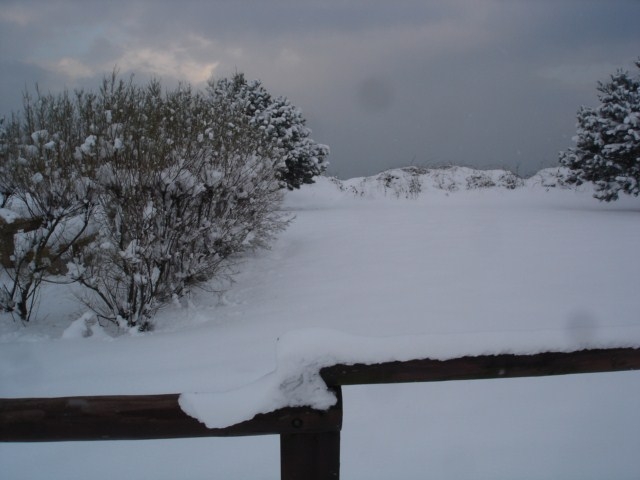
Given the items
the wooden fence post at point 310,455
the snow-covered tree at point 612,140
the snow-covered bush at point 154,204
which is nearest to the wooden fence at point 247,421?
the wooden fence post at point 310,455

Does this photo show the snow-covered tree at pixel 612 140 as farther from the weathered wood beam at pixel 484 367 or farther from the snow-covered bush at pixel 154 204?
the weathered wood beam at pixel 484 367

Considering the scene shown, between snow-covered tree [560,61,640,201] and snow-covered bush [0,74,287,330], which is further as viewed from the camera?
snow-covered tree [560,61,640,201]

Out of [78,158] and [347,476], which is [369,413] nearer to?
[347,476]

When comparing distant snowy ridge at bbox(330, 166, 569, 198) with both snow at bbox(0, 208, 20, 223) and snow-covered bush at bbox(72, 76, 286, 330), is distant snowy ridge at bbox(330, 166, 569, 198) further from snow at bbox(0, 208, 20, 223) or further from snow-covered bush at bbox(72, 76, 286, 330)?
snow at bbox(0, 208, 20, 223)

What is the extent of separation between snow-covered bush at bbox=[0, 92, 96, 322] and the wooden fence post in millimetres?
5914

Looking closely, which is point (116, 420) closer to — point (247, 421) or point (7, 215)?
point (247, 421)

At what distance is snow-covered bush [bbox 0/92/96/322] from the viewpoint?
21.0ft

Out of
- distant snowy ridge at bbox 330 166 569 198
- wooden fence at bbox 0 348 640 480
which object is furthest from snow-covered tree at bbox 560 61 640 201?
wooden fence at bbox 0 348 640 480

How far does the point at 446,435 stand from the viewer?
9.91 feet

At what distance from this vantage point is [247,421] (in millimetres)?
1440

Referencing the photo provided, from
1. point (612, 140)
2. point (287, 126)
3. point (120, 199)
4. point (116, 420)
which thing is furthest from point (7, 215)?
point (612, 140)

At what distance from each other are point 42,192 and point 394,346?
6.85 meters

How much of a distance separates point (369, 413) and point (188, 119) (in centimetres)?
620

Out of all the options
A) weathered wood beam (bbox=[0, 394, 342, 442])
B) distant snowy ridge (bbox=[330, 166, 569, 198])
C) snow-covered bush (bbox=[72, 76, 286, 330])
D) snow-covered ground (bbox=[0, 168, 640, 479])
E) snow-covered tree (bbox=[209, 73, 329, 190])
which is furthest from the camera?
distant snowy ridge (bbox=[330, 166, 569, 198])
